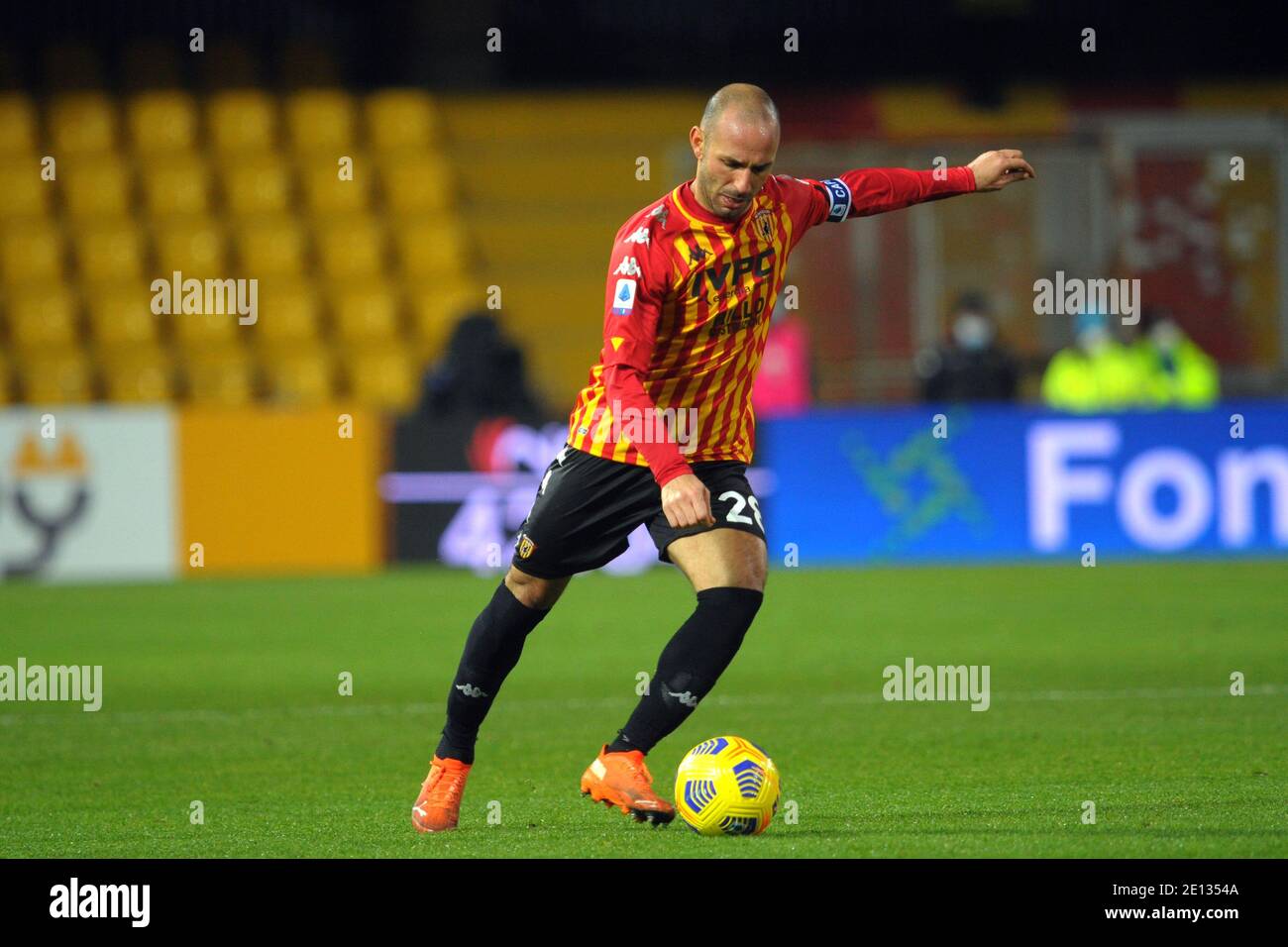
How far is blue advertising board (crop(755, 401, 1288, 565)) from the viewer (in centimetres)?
1569

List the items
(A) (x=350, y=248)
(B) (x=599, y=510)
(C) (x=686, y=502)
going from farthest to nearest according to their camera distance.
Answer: (A) (x=350, y=248)
(B) (x=599, y=510)
(C) (x=686, y=502)

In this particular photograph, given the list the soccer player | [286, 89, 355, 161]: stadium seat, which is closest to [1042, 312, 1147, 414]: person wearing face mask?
[286, 89, 355, 161]: stadium seat

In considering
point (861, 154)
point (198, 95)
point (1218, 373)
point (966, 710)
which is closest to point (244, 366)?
point (198, 95)

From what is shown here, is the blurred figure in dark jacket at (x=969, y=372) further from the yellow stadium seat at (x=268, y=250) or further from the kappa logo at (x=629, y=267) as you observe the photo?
the kappa logo at (x=629, y=267)

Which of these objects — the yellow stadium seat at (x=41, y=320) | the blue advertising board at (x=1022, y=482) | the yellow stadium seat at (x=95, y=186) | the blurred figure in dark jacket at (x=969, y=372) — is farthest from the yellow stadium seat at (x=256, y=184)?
the blue advertising board at (x=1022, y=482)

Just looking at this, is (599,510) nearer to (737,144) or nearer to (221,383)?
(737,144)

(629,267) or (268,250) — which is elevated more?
(268,250)

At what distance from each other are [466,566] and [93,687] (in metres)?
6.21

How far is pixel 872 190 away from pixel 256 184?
57.1ft

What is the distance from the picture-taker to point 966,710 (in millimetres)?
8961

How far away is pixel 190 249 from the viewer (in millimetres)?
22109

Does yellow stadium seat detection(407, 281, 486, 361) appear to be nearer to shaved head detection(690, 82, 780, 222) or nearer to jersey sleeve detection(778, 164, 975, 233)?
jersey sleeve detection(778, 164, 975, 233)

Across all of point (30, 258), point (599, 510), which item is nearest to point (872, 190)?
point (599, 510)

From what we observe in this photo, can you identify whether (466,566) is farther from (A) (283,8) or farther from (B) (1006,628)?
(A) (283,8)
